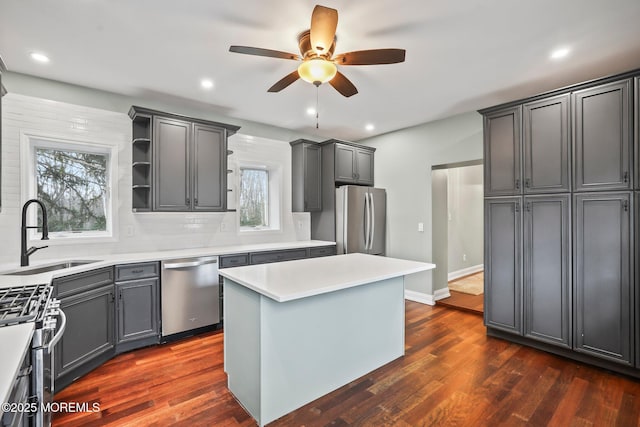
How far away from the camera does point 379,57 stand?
212 centimetres

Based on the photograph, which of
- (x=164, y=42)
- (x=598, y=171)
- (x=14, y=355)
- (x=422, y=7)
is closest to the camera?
(x=14, y=355)

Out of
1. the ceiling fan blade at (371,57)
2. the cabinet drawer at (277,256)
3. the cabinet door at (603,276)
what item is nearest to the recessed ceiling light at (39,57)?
the ceiling fan blade at (371,57)

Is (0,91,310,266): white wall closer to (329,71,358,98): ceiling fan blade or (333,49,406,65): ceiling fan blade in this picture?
(329,71,358,98): ceiling fan blade

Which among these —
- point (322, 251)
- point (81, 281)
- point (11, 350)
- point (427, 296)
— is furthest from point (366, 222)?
point (11, 350)

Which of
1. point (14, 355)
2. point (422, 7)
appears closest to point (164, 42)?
point (422, 7)

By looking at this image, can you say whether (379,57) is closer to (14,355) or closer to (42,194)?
(14,355)

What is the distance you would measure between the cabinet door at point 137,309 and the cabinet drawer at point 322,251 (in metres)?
2.02

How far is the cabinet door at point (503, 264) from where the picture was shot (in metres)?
3.14

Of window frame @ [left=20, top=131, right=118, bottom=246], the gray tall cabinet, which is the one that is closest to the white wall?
window frame @ [left=20, top=131, right=118, bottom=246]

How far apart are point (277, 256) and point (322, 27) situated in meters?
2.80

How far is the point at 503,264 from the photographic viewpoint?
325 cm

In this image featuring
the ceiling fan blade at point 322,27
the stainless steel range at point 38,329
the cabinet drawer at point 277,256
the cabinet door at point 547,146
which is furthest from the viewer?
the cabinet drawer at point 277,256

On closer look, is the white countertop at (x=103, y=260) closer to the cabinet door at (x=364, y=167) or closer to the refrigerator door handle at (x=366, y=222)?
the refrigerator door handle at (x=366, y=222)

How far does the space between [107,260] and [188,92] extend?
6.43 feet
